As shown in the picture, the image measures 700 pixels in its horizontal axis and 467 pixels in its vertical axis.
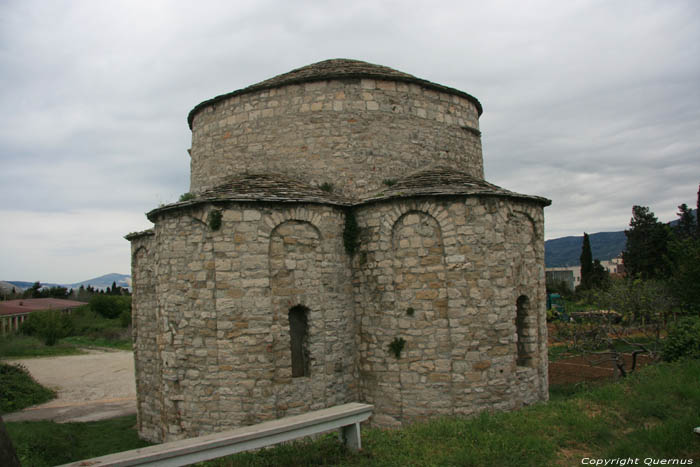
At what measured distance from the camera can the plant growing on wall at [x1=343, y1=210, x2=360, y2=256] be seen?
10117mm

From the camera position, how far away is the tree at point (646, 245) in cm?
3528

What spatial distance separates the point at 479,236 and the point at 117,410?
12.8m

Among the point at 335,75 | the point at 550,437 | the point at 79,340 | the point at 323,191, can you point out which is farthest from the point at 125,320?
the point at 550,437

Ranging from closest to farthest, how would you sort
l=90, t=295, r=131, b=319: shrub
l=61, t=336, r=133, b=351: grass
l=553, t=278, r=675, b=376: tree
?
l=553, t=278, r=675, b=376: tree < l=61, t=336, r=133, b=351: grass < l=90, t=295, r=131, b=319: shrub

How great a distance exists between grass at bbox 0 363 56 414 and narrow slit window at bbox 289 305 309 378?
488 inches

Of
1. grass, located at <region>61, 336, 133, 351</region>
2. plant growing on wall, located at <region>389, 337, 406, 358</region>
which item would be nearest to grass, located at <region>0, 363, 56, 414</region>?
grass, located at <region>61, 336, 133, 351</region>

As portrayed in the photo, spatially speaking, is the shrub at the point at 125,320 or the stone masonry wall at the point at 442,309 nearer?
the stone masonry wall at the point at 442,309

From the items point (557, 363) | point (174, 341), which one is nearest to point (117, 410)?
point (174, 341)

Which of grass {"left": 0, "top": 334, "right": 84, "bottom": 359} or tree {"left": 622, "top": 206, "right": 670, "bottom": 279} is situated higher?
tree {"left": 622, "top": 206, "right": 670, "bottom": 279}

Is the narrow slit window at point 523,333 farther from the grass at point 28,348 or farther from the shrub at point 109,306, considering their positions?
the shrub at point 109,306

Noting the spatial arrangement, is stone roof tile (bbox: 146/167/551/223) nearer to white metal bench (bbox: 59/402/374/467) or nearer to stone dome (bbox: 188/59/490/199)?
stone dome (bbox: 188/59/490/199)

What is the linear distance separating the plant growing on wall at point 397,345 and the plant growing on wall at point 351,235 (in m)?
2.05

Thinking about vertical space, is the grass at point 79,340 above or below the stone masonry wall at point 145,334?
Result: below

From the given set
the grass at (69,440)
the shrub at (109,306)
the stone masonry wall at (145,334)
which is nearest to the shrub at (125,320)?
the shrub at (109,306)
